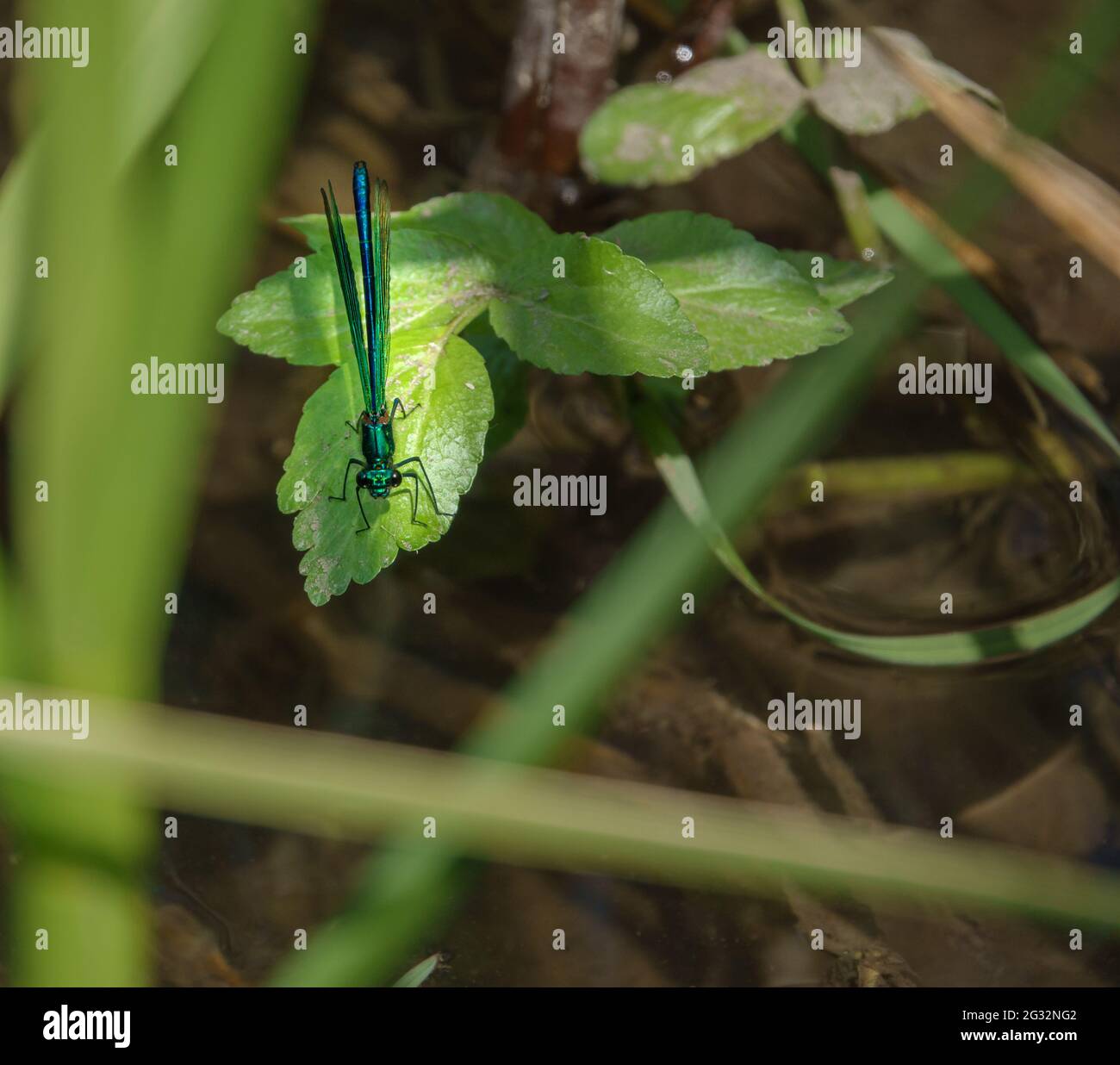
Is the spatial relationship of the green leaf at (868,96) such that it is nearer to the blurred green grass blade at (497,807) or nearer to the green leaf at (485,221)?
the green leaf at (485,221)

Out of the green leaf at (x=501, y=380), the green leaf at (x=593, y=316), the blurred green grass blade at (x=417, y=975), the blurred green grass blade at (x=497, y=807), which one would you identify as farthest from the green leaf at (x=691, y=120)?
the blurred green grass blade at (x=417, y=975)

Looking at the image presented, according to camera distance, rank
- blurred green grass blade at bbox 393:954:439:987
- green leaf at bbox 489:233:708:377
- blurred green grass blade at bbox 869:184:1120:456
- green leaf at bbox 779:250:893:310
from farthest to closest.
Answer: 1. blurred green grass blade at bbox 869:184:1120:456
2. green leaf at bbox 779:250:893:310
3. blurred green grass blade at bbox 393:954:439:987
4. green leaf at bbox 489:233:708:377

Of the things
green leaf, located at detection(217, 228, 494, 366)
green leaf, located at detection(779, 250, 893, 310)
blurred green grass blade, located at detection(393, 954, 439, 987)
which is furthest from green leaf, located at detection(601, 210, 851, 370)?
blurred green grass blade, located at detection(393, 954, 439, 987)

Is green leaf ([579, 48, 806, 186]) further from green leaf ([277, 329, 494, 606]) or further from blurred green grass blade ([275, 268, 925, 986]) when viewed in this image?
green leaf ([277, 329, 494, 606])

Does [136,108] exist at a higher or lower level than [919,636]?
higher

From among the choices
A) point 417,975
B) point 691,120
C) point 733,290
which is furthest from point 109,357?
point 691,120

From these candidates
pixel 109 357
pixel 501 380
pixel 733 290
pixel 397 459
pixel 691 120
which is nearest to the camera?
pixel 109 357

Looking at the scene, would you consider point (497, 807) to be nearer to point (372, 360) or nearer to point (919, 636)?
point (372, 360)
